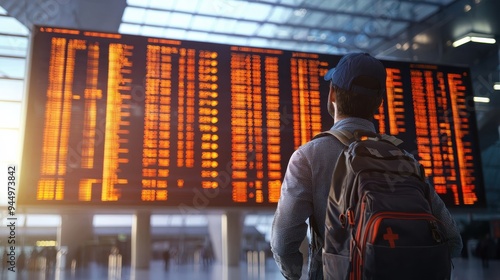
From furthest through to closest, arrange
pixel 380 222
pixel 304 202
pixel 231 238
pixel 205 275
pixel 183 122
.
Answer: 1. pixel 231 238
2. pixel 205 275
3. pixel 183 122
4. pixel 304 202
5. pixel 380 222

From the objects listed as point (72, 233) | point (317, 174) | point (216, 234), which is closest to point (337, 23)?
point (216, 234)

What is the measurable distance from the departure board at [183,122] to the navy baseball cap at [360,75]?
216 inches

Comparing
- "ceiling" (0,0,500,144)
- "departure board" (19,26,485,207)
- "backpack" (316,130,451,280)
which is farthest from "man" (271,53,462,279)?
"ceiling" (0,0,500,144)

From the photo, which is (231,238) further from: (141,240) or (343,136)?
(343,136)

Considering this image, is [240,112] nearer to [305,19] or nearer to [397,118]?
[397,118]

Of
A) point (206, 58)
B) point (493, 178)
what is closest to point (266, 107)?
point (206, 58)

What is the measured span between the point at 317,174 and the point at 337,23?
14.7 meters

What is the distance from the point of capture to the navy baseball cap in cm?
166

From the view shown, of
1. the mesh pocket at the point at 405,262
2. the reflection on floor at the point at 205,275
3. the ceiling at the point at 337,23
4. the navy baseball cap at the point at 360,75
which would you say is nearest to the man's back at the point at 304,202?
the navy baseball cap at the point at 360,75

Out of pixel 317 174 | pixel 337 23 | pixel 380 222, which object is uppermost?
pixel 337 23

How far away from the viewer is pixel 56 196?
6.51 m

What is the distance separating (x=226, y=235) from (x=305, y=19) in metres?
7.53

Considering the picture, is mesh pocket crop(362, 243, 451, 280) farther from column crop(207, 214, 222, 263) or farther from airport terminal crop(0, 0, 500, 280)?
column crop(207, 214, 222, 263)

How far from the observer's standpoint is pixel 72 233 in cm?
2138
